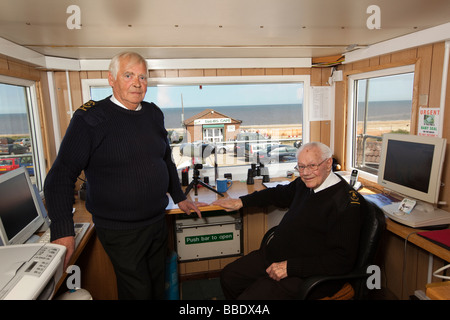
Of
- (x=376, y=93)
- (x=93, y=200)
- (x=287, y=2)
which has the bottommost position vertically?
(x=93, y=200)

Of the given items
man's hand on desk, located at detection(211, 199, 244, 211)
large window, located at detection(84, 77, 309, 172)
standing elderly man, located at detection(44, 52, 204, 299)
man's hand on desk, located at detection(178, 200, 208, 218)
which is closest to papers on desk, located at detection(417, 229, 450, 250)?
man's hand on desk, located at detection(211, 199, 244, 211)

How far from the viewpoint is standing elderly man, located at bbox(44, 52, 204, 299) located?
4.60ft

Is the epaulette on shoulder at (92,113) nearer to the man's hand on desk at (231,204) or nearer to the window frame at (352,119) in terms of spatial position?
the man's hand on desk at (231,204)

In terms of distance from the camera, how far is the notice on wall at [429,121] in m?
2.06

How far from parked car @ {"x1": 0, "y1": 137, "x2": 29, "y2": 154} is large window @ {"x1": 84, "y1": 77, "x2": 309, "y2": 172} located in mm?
810

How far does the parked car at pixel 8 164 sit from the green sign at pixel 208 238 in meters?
1.58

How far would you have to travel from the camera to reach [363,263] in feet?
5.28

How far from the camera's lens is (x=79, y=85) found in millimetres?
2818

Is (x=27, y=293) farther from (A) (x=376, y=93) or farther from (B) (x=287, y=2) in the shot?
(A) (x=376, y=93)

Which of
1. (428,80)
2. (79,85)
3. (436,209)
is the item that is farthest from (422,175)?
(79,85)

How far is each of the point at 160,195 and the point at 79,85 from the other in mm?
1786

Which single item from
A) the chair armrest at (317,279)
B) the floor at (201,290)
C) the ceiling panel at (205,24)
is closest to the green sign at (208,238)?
the floor at (201,290)

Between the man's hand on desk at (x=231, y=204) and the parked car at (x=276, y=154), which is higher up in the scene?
the parked car at (x=276, y=154)

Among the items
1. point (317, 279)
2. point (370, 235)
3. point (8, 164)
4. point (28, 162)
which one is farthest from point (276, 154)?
point (8, 164)
